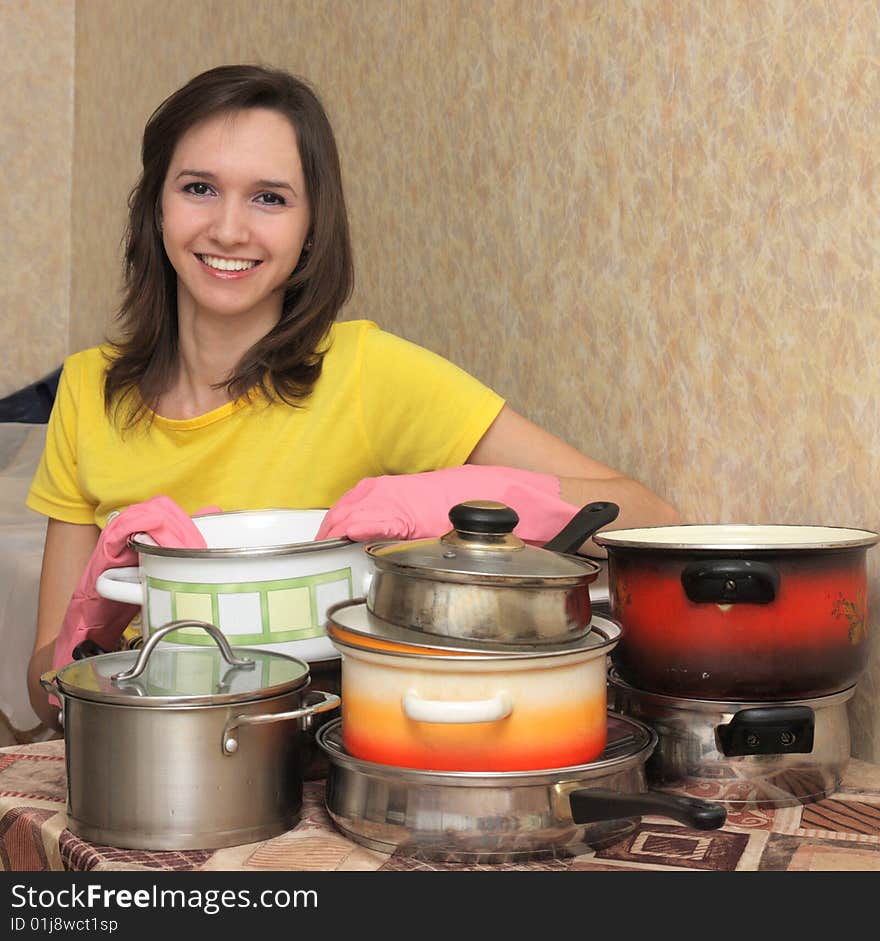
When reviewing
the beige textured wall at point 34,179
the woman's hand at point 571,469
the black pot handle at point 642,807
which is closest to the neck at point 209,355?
the woman's hand at point 571,469

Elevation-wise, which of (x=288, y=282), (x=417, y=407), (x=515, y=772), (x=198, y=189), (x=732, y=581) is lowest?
(x=515, y=772)

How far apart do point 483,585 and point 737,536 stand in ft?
1.23

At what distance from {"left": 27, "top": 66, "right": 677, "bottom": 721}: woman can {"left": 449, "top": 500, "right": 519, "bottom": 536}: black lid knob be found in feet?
1.58

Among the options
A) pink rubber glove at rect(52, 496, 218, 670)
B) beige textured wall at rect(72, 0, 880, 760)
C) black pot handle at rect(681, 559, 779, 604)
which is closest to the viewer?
black pot handle at rect(681, 559, 779, 604)

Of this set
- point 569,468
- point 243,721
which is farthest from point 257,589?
point 569,468

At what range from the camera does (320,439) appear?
4.34ft

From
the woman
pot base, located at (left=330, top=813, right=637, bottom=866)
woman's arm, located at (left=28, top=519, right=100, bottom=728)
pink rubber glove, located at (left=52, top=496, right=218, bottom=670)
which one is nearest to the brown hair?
the woman

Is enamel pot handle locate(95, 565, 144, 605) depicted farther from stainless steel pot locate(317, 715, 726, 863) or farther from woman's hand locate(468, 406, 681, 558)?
woman's hand locate(468, 406, 681, 558)

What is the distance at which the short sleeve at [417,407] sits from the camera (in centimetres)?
130

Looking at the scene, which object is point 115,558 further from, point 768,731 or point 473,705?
point 768,731

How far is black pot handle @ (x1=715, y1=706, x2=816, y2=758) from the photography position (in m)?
0.86

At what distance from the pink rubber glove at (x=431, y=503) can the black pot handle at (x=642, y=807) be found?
280 mm

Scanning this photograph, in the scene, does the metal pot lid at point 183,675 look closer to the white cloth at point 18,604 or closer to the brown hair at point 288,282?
the brown hair at point 288,282
